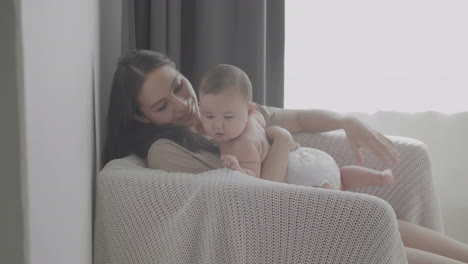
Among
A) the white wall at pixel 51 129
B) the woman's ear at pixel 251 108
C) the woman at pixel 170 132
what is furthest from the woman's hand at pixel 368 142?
the white wall at pixel 51 129

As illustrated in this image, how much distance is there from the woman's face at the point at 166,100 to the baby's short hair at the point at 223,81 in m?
0.13

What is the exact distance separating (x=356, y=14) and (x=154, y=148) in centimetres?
130

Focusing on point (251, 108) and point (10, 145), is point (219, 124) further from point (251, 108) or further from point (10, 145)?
point (10, 145)

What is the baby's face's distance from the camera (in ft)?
4.90

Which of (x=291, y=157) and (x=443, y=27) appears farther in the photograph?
(x=443, y=27)

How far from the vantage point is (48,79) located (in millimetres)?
542

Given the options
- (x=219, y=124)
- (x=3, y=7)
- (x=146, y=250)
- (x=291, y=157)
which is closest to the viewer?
(x=3, y=7)

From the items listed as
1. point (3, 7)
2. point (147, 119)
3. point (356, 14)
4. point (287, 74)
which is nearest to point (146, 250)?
point (147, 119)

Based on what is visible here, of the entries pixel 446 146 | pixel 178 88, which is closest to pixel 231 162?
pixel 178 88

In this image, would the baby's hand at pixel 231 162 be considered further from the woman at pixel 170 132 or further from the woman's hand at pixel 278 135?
the woman's hand at pixel 278 135

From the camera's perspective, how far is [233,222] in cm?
121

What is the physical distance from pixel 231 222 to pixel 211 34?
4.13 feet

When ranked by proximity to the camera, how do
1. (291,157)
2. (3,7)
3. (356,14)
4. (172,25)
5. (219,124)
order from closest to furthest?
(3,7) → (219,124) → (291,157) → (172,25) → (356,14)

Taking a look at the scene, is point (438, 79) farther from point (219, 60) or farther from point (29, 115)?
point (29, 115)
